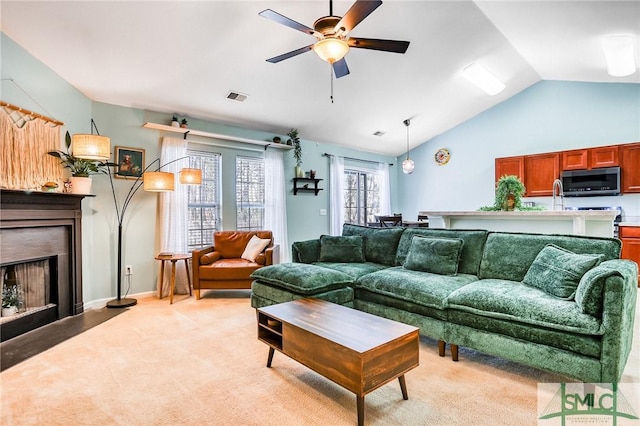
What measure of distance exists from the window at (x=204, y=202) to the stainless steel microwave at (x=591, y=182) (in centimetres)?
573

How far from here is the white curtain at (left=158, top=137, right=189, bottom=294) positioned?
4477 millimetres

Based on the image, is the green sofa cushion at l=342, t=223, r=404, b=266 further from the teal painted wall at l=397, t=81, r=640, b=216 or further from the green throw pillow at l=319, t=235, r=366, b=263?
the teal painted wall at l=397, t=81, r=640, b=216

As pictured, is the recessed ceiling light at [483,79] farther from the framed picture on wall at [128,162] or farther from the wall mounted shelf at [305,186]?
the framed picture on wall at [128,162]

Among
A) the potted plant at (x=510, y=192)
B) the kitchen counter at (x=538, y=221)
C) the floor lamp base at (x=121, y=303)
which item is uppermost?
the potted plant at (x=510, y=192)

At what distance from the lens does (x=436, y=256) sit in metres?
3.14

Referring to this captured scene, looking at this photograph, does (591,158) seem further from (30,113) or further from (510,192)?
(30,113)

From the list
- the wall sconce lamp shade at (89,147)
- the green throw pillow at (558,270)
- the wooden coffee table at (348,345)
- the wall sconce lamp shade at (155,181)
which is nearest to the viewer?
the wooden coffee table at (348,345)

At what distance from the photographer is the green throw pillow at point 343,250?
13.0ft

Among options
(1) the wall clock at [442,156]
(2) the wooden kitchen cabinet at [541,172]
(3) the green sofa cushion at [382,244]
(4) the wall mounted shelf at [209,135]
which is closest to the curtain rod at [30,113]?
(4) the wall mounted shelf at [209,135]

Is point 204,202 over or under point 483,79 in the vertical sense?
under

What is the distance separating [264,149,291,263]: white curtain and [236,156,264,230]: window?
97 millimetres

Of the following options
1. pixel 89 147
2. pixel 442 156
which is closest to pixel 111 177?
pixel 89 147

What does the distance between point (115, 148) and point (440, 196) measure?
6127mm

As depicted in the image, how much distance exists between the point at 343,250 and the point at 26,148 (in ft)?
11.0
